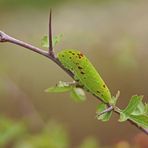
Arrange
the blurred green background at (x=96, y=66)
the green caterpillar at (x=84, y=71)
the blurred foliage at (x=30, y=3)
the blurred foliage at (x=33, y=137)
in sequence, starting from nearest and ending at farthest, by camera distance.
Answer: the green caterpillar at (x=84, y=71), the blurred foliage at (x=33, y=137), the blurred green background at (x=96, y=66), the blurred foliage at (x=30, y=3)

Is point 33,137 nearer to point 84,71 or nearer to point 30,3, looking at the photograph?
point 84,71

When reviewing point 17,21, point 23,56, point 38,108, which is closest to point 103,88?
point 38,108

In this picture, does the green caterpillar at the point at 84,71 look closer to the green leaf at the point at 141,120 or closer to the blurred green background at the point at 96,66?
the green leaf at the point at 141,120

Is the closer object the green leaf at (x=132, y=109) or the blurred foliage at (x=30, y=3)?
the green leaf at (x=132, y=109)

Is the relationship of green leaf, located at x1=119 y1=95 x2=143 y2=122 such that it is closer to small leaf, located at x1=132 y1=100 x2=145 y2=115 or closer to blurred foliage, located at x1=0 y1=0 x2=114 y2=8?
small leaf, located at x1=132 y1=100 x2=145 y2=115

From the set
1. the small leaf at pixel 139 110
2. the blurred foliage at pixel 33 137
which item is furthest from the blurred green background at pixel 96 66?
the small leaf at pixel 139 110

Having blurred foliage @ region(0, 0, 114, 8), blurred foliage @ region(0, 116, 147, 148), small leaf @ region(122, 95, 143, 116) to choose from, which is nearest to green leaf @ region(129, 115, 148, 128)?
small leaf @ region(122, 95, 143, 116)

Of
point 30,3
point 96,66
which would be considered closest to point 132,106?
point 96,66
